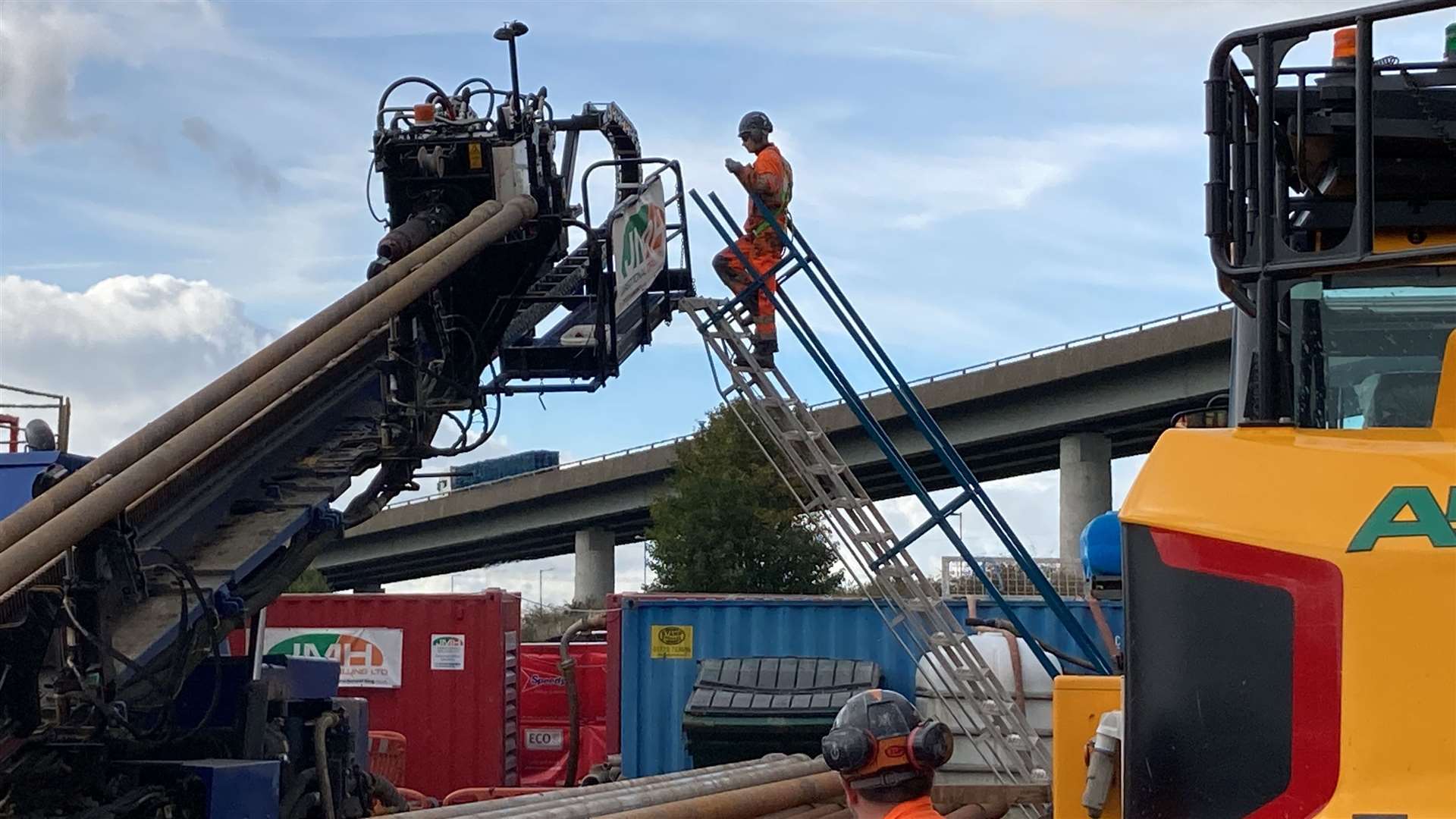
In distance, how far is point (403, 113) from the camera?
27.6 ft

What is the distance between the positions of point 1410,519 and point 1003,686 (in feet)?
35.7

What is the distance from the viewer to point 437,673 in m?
17.3

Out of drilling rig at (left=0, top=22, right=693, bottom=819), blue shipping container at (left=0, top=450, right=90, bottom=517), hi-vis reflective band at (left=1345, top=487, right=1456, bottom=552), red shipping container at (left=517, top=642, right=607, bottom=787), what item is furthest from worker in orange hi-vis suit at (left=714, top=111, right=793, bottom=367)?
hi-vis reflective band at (left=1345, top=487, right=1456, bottom=552)

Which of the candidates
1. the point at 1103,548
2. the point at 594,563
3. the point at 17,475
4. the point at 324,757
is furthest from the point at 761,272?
the point at 594,563

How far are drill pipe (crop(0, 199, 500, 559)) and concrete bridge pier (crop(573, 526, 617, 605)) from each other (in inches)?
1942

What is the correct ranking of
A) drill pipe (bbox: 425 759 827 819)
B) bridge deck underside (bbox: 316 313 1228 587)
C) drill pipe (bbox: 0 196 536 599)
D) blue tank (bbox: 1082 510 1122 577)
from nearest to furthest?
blue tank (bbox: 1082 510 1122 577), drill pipe (bbox: 0 196 536 599), drill pipe (bbox: 425 759 827 819), bridge deck underside (bbox: 316 313 1228 587)

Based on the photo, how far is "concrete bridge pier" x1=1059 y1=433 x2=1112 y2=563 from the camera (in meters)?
41.6

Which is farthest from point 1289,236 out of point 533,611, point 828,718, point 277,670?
point 533,611

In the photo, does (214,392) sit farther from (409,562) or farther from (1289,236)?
(409,562)

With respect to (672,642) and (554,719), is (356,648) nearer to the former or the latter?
(554,719)

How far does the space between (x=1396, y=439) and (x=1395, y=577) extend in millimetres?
425

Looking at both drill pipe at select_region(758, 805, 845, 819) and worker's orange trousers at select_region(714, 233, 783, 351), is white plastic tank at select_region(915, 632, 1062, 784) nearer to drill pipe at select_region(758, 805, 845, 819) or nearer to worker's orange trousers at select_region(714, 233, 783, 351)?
worker's orange trousers at select_region(714, 233, 783, 351)

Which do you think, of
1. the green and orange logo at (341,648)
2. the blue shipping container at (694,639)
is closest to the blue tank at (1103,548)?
the blue shipping container at (694,639)

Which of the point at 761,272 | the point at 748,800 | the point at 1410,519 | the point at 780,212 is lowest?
the point at 748,800
